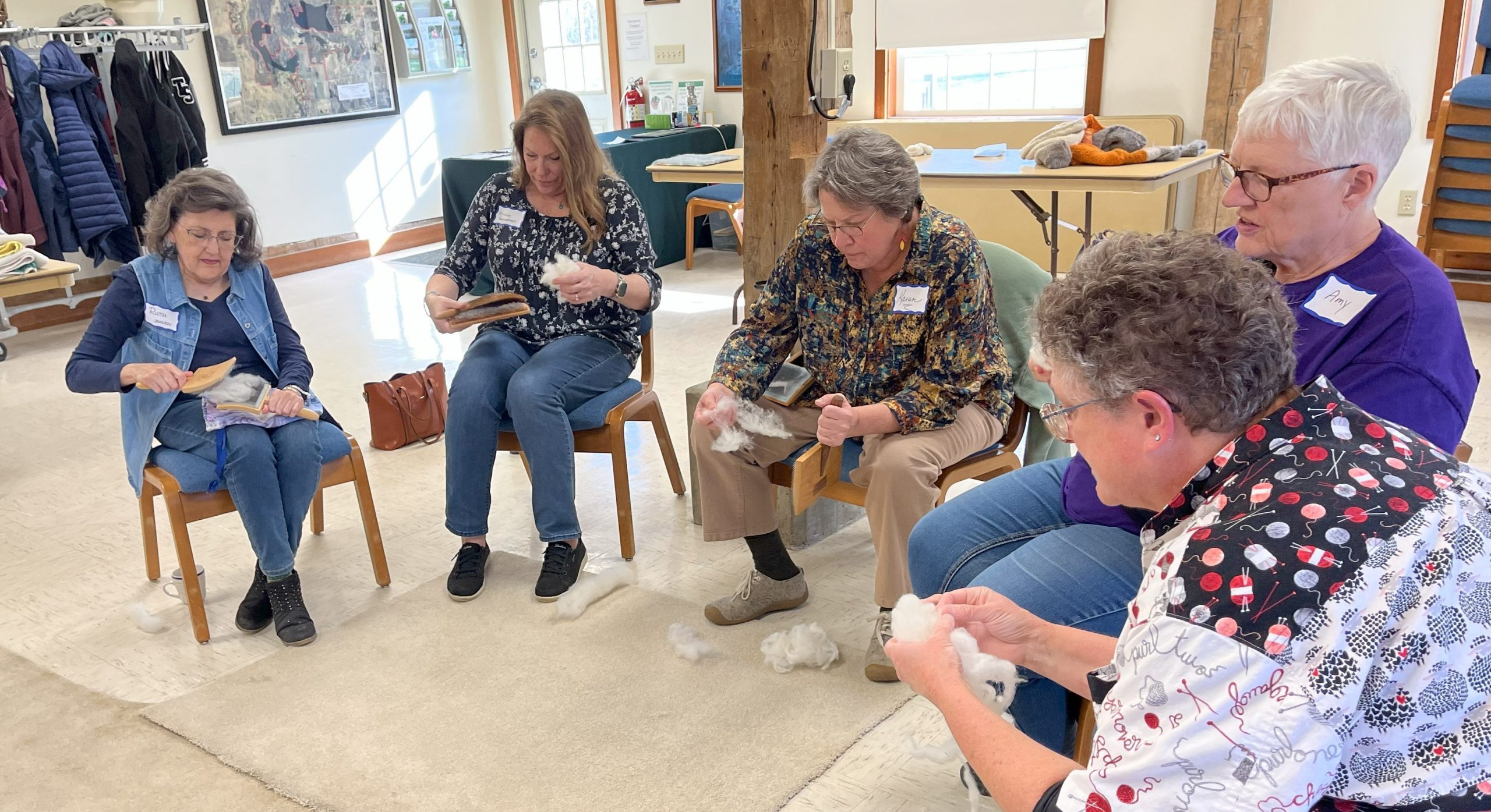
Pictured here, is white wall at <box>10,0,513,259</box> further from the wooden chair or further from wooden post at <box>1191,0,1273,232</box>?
wooden post at <box>1191,0,1273,232</box>

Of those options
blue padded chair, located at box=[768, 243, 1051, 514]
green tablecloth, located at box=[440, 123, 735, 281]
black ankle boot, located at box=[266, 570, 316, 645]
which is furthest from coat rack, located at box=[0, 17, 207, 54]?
blue padded chair, located at box=[768, 243, 1051, 514]

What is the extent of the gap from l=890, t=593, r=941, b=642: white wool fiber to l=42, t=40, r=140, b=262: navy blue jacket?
18.1 feet

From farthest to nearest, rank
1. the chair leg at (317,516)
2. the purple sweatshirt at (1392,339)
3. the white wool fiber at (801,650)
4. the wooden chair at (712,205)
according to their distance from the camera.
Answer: the wooden chair at (712,205) < the chair leg at (317,516) < the white wool fiber at (801,650) < the purple sweatshirt at (1392,339)

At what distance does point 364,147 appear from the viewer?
24.1 ft

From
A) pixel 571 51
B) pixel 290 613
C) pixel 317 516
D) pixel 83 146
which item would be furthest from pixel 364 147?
pixel 290 613

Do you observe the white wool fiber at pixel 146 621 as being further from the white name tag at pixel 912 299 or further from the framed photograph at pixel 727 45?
the framed photograph at pixel 727 45

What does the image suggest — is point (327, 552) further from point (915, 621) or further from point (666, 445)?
point (915, 621)

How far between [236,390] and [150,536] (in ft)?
1.81

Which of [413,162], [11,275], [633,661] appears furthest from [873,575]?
[413,162]

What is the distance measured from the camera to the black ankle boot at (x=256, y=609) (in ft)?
8.45

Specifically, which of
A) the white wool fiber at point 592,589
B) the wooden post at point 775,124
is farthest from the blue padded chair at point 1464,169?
the white wool fiber at point 592,589

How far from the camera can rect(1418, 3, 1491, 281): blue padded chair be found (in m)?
4.39

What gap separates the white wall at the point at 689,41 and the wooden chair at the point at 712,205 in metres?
Result: 0.81

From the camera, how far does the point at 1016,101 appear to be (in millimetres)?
6133
